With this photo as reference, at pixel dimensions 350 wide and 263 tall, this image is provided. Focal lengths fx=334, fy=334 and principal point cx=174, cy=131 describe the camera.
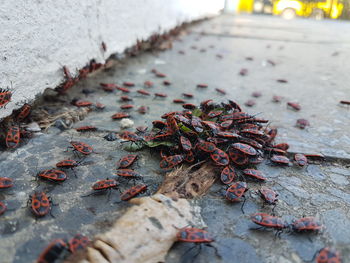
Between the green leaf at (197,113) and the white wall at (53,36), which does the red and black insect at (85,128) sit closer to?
the white wall at (53,36)

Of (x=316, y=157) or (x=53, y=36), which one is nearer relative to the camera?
(x=316, y=157)

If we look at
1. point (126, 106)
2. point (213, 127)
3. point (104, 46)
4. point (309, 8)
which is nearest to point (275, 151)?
point (213, 127)

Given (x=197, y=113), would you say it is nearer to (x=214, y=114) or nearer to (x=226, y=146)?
(x=214, y=114)

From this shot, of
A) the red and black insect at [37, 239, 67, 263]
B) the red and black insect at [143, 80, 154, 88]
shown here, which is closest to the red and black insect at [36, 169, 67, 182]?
the red and black insect at [37, 239, 67, 263]

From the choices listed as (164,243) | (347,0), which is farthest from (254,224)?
(347,0)

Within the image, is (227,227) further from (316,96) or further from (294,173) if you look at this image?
(316,96)

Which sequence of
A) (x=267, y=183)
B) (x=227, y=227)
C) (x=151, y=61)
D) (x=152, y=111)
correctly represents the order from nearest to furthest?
(x=227, y=227), (x=267, y=183), (x=152, y=111), (x=151, y=61)

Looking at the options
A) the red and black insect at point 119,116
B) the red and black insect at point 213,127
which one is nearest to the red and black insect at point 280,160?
the red and black insect at point 213,127
